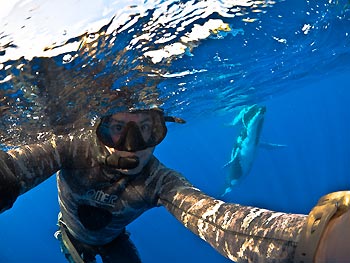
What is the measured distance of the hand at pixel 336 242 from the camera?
5.41 feet

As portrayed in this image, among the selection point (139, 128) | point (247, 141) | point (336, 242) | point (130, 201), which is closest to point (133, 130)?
point (139, 128)

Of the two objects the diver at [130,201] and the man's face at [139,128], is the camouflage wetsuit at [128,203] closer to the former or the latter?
the diver at [130,201]

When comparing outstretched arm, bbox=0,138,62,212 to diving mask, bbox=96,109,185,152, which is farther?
diving mask, bbox=96,109,185,152

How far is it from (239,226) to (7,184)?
258cm

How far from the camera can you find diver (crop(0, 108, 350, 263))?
→ 7.54 ft

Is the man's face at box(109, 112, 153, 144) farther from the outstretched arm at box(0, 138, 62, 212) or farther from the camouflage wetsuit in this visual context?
the outstretched arm at box(0, 138, 62, 212)

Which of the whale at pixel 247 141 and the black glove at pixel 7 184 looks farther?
the whale at pixel 247 141

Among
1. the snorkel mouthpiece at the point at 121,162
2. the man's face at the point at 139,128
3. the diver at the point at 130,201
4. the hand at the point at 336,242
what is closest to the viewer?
the hand at the point at 336,242

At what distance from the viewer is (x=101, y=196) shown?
534 centimetres

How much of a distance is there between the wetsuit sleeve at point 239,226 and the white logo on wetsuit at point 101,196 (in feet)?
4.32

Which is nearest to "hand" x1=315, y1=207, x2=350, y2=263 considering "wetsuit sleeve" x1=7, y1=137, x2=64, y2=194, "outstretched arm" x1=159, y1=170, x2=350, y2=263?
"outstretched arm" x1=159, y1=170, x2=350, y2=263

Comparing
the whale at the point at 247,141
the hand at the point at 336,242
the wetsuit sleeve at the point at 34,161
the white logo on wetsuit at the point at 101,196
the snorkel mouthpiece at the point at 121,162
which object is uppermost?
the hand at the point at 336,242

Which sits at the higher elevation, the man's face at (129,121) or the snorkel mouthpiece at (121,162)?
the man's face at (129,121)

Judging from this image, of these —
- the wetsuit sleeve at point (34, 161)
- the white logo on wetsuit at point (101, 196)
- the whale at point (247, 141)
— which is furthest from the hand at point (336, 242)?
the whale at point (247, 141)
